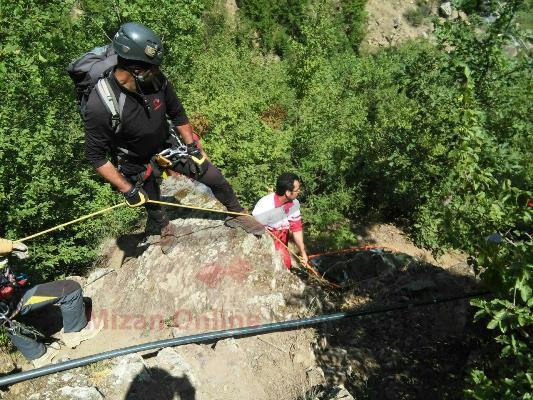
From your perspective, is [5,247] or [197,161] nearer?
[5,247]

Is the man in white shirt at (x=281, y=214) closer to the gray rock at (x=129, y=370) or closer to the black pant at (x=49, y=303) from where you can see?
the gray rock at (x=129, y=370)

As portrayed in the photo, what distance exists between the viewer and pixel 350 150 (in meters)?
10.7

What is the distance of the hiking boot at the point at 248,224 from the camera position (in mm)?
5836

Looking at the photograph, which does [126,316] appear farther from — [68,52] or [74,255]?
[68,52]

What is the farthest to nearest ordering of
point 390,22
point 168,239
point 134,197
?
1. point 390,22
2. point 168,239
3. point 134,197

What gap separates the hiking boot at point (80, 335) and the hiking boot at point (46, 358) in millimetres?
167

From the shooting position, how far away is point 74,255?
6414mm

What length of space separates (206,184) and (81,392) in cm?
271

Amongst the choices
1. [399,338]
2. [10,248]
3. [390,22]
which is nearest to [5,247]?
[10,248]

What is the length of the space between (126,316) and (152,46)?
329 cm

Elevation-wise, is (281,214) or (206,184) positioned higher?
(206,184)

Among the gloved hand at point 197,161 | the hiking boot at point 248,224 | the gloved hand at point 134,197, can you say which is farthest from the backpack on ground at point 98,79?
the hiking boot at point 248,224

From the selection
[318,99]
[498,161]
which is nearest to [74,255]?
[498,161]

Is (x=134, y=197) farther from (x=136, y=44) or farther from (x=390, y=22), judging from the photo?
(x=390, y=22)
